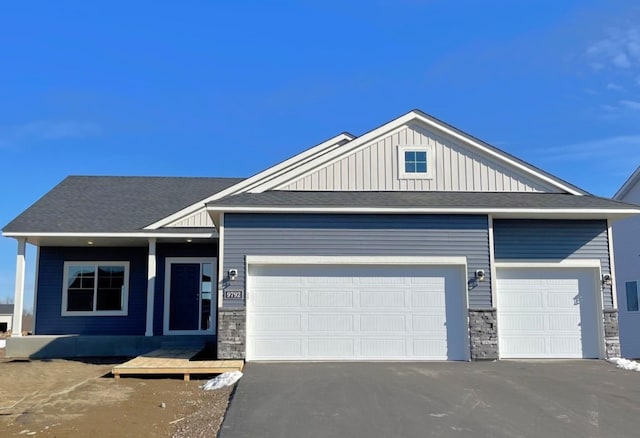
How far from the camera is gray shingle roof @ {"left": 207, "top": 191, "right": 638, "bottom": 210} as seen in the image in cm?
1110

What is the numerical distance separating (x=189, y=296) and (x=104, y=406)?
24.3 ft

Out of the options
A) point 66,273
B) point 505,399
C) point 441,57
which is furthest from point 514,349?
point 66,273

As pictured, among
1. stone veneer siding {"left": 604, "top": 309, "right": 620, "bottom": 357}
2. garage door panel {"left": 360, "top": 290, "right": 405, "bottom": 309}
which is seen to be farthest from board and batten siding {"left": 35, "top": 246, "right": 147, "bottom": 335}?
stone veneer siding {"left": 604, "top": 309, "right": 620, "bottom": 357}

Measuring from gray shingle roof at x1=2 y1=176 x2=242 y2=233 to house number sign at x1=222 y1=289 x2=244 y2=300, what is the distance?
14.9ft

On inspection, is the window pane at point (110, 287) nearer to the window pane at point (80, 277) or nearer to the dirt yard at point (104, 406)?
the window pane at point (80, 277)

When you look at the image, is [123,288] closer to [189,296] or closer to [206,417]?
[189,296]

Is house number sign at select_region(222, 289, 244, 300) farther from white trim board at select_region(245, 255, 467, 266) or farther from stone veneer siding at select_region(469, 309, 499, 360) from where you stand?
stone veneer siding at select_region(469, 309, 499, 360)

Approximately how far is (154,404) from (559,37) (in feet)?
42.5

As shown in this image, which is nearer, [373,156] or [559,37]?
[373,156]

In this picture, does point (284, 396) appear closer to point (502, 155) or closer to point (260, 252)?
point (260, 252)

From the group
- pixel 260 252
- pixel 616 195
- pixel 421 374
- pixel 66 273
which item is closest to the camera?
pixel 421 374

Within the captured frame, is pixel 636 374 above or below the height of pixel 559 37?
below

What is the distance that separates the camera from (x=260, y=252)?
1104 centimetres

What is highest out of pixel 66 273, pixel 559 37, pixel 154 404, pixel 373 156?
pixel 559 37
